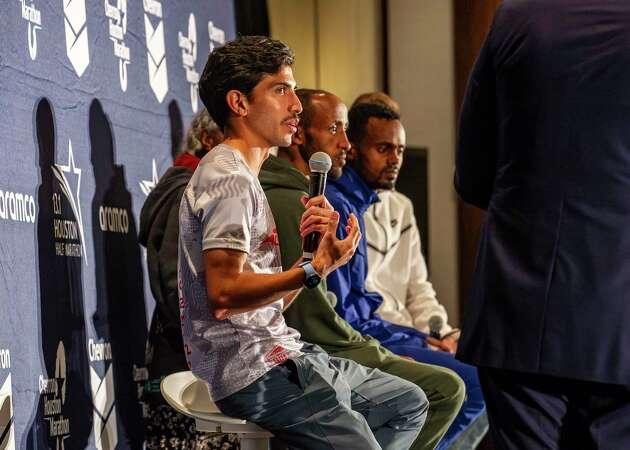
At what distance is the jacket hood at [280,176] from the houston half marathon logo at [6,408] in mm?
823

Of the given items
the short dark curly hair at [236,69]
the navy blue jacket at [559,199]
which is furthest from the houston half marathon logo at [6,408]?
the navy blue jacket at [559,199]

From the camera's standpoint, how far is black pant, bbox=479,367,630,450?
1.86 m

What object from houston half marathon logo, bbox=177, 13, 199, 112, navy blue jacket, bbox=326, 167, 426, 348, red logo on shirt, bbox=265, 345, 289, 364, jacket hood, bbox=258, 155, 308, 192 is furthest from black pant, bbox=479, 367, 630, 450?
houston half marathon logo, bbox=177, 13, 199, 112

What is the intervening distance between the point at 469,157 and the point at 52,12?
146 cm

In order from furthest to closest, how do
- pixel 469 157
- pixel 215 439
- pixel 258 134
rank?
pixel 215 439 < pixel 258 134 < pixel 469 157

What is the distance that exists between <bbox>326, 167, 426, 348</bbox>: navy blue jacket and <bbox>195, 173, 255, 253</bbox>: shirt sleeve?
3.60 ft

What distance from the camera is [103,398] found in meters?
3.09

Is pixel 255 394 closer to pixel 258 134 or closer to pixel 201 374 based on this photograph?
pixel 201 374

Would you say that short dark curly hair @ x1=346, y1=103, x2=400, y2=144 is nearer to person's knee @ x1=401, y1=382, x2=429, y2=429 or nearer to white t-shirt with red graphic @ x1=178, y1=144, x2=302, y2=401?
person's knee @ x1=401, y1=382, x2=429, y2=429

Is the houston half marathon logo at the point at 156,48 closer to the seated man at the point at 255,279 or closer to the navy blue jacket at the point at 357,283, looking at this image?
the navy blue jacket at the point at 357,283

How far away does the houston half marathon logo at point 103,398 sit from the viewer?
3.02m

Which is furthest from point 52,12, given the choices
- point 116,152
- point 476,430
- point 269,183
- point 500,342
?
point 476,430

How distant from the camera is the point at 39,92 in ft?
9.17

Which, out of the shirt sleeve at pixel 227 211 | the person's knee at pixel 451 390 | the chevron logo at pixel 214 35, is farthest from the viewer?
the chevron logo at pixel 214 35
